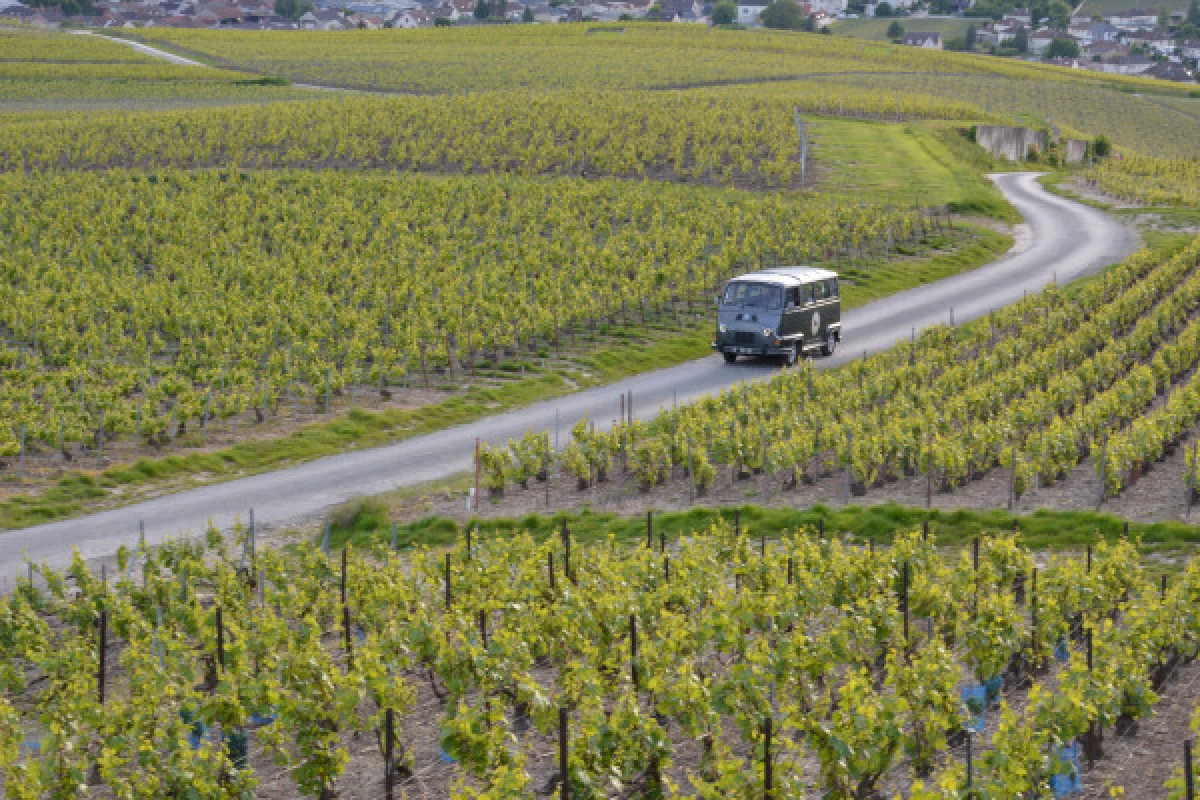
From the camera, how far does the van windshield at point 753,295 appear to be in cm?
3788

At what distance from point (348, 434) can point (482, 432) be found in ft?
9.58

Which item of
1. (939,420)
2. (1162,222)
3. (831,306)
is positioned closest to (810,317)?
(831,306)

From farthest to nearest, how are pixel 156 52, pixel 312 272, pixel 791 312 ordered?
pixel 156 52 < pixel 312 272 < pixel 791 312

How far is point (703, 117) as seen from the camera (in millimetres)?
81312

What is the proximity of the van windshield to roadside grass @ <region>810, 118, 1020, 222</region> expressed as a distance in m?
23.9

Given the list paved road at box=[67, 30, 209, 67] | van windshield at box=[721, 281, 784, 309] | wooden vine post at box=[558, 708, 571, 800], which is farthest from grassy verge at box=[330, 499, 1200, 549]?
paved road at box=[67, 30, 209, 67]

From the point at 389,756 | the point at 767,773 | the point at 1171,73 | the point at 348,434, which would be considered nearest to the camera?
the point at 767,773

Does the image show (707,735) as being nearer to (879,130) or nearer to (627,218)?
(627,218)

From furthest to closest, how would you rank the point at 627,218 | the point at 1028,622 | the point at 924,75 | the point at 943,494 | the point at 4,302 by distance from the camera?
the point at 924,75, the point at 627,218, the point at 4,302, the point at 943,494, the point at 1028,622

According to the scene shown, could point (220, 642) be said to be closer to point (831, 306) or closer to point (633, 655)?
point (633, 655)

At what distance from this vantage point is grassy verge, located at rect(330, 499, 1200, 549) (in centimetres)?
2245

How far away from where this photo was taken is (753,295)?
A: 125 feet

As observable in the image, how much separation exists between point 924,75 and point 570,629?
121226mm

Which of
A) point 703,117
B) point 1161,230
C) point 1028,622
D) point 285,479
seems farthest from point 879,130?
point 1028,622
